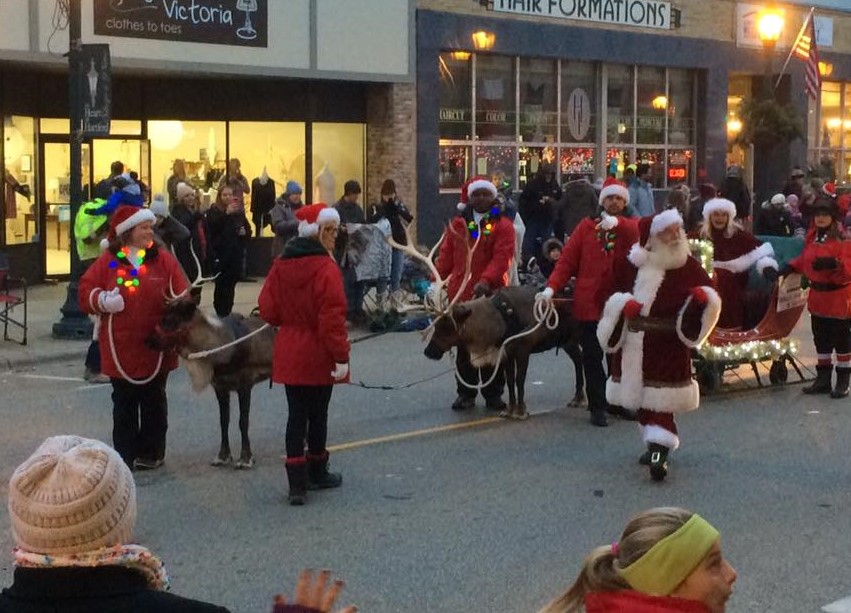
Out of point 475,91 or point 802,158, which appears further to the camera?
point 802,158

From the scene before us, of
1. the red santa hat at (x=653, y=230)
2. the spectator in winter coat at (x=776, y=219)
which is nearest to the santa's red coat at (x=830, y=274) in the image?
the red santa hat at (x=653, y=230)

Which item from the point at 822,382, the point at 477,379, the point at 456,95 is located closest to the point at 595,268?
the point at 477,379

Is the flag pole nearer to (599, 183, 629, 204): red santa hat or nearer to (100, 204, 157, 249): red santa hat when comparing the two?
(599, 183, 629, 204): red santa hat

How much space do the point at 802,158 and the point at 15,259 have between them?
20.6 metres

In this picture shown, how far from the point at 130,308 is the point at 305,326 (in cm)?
131

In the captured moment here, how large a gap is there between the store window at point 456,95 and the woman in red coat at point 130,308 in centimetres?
1569

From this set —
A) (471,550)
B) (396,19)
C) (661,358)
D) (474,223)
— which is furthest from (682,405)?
(396,19)

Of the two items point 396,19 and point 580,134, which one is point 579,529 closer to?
point 396,19

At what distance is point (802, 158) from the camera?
106ft

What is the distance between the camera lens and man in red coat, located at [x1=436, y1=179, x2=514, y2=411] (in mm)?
10672

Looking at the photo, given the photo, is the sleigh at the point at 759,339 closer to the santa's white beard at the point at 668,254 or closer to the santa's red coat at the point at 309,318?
the santa's white beard at the point at 668,254

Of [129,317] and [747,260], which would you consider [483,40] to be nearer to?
[747,260]

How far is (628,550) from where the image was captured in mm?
3293

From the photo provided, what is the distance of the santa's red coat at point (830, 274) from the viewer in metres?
11.4
